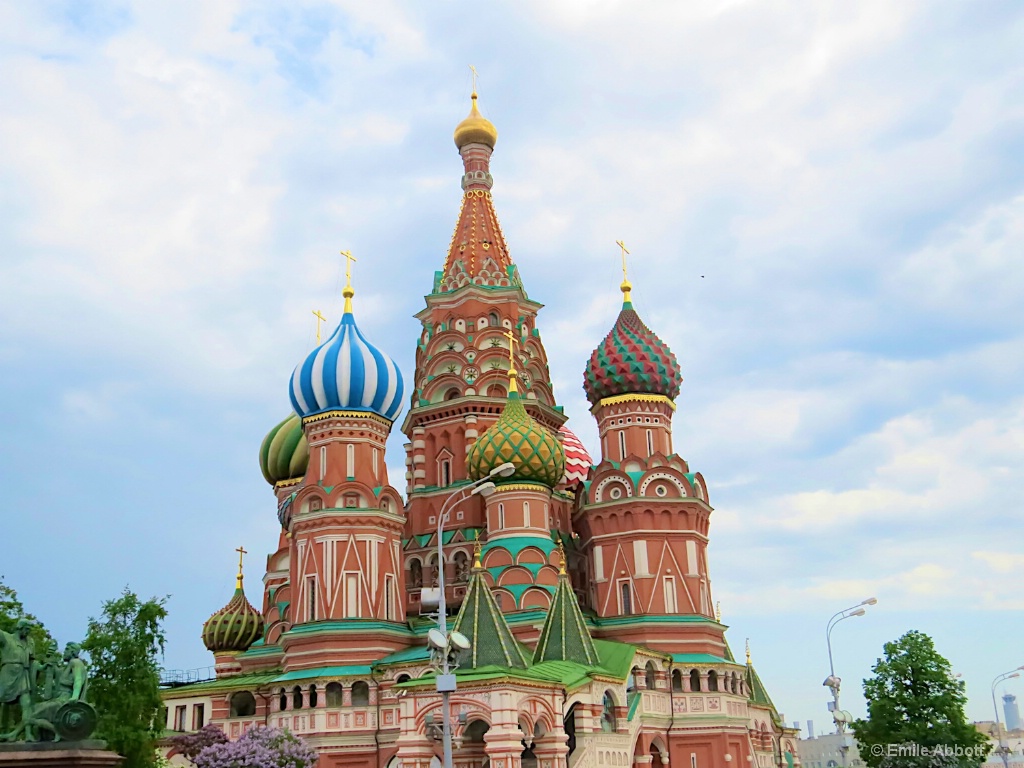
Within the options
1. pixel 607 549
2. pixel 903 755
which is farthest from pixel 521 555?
pixel 903 755

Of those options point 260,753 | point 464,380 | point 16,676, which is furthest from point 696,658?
point 16,676

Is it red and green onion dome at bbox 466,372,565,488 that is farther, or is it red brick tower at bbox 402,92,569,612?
red brick tower at bbox 402,92,569,612

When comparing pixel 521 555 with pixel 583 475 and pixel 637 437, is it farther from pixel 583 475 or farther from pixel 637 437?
pixel 583 475

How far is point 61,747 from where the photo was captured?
17125 mm

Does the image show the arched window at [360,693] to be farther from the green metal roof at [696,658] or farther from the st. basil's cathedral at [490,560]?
the green metal roof at [696,658]

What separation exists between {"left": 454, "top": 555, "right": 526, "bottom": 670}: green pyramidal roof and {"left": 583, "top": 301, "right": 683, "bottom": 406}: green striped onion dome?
1178 centimetres

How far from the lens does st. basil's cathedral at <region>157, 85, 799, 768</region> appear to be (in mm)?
31391

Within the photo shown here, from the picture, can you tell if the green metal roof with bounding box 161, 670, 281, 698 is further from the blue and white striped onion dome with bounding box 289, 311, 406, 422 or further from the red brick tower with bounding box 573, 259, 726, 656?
the red brick tower with bounding box 573, 259, 726, 656

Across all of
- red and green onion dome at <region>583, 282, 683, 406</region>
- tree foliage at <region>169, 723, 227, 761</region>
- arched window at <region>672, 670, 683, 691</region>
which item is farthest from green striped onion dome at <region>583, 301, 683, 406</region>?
tree foliage at <region>169, 723, 227, 761</region>

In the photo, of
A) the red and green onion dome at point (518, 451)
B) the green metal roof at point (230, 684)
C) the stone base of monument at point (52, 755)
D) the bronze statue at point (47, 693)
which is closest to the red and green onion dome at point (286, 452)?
the green metal roof at point (230, 684)

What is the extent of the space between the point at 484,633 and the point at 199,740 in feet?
40.9

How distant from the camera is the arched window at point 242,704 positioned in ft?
118

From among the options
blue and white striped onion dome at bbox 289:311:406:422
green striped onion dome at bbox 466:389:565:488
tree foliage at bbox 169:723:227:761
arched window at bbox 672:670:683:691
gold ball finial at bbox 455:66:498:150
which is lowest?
tree foliage at bbox 169:723:227:761

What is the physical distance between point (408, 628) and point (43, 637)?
10.6 m
